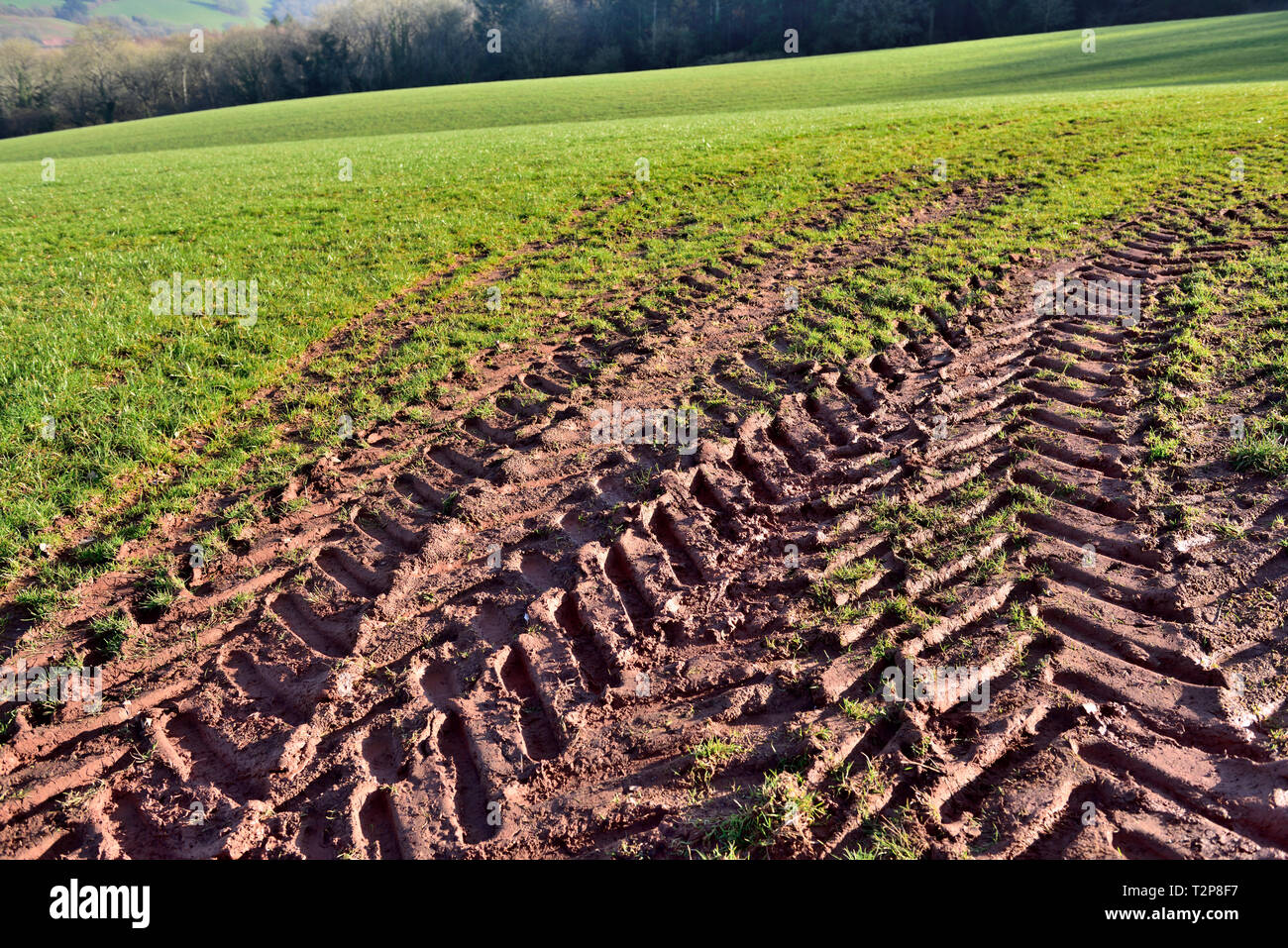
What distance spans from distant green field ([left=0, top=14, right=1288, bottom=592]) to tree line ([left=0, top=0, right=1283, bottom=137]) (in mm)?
51480

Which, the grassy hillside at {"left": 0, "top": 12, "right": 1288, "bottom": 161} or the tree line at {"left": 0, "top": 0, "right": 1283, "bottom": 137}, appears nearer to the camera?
the grassy hillside at {"left": 0, "top": 12, "right": 1288, "bottom": 161}

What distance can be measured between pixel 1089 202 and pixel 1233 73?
24951 mm

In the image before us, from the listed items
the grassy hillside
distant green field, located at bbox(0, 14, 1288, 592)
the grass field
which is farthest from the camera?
the grassy hillside

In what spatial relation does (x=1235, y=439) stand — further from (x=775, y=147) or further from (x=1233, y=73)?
(x=1233, y=73)

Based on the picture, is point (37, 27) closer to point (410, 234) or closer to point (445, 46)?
point (445, 46)

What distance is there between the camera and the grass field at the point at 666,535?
3197 millimetres

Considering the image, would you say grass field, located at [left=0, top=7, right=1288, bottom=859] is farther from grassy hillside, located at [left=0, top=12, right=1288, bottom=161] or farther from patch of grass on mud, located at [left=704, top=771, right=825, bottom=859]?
grassy hillside, located at [left=0, top=12, right=1288, bottom=161]

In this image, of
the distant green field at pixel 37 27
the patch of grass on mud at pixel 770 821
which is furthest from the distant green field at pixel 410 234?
the distant green field at pixel 37 27

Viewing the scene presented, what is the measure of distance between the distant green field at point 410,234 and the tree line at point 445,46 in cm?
5148

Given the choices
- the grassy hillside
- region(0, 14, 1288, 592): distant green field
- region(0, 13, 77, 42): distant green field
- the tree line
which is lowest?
region(0, 14, 1288, 592): distant green field

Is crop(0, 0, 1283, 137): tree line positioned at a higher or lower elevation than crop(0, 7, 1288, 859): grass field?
higher

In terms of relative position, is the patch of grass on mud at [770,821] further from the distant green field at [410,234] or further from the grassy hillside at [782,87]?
the grassy hillside at [782,87]

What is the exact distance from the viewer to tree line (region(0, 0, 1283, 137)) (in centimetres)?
6209

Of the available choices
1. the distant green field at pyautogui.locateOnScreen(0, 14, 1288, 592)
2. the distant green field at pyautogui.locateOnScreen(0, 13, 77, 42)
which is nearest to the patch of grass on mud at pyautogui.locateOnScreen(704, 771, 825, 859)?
the distant green field at pyautogui.locateOnScreen(0, 14, 1288, 592)
